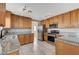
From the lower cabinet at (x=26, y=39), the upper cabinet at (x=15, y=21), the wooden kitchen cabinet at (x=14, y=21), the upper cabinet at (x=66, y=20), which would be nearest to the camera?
the upper cabinet at (x=66, y=20)

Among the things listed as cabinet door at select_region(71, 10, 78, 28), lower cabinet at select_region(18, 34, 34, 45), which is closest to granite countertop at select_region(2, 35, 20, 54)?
lower cabinet at select_region(18, 34, 34, 45)

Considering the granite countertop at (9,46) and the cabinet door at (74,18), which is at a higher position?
the cabinet door at (74,18)

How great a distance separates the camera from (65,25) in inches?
111

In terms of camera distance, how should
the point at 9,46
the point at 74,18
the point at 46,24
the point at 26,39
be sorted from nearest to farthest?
1. the point at 9,46
2. the point at 74,18
3. the point at 46,24
4. the point at 26,39

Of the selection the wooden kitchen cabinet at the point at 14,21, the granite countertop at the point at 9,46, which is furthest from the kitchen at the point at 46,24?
the granite countertop at the point at 9,46

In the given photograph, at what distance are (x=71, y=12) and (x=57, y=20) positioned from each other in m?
0.41

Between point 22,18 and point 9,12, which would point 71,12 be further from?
point 9,12

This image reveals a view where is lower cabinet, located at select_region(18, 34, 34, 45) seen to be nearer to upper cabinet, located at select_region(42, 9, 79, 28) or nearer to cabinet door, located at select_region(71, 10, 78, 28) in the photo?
upper cabinet, located at select_region(42, 9, 79, 28)

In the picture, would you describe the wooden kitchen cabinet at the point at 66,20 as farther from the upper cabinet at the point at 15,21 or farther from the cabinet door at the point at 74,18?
the upper cabinet at the point at 15,21

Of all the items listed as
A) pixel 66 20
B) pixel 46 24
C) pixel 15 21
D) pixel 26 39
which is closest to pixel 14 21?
pixel 15 21

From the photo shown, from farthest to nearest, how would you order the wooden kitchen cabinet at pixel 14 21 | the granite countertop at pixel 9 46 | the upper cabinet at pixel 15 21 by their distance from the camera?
the wooden kitchen cabinet at pixel 14 21 → the upper cabinet at pixel 15 21 → the granite countertop at pixel 9 46

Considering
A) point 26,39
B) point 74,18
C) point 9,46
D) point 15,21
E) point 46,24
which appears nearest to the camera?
point 9,46

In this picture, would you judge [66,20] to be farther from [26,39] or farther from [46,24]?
[26,39]
